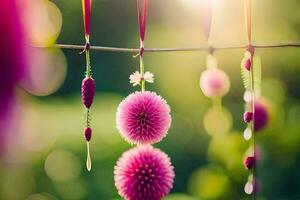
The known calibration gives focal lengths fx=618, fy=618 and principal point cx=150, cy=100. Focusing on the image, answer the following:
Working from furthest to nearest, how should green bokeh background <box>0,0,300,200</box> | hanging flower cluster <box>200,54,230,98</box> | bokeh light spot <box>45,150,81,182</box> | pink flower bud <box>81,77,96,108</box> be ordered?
1. bokeh light spot <box>45,150,81,182</box>
2. green bokeh background <box>0,0,300,200</box>
3. hanging flower cluster <box>200,54,230,98</box>
4. pink flower bud <box>81,77,96,108</box>

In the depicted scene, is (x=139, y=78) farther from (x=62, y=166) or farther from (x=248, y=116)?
(x=62, y=166)

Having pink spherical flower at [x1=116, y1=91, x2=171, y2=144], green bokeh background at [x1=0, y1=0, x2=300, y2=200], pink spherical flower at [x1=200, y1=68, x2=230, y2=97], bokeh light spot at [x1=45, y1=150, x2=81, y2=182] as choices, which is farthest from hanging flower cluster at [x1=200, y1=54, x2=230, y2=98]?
bokeh light spot at [x1=45, y1=150, x2=81, y2=182]

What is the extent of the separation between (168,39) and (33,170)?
2.78 feet

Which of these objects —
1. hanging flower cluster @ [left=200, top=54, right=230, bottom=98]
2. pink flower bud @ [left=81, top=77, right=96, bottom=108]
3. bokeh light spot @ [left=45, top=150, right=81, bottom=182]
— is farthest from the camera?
bokeh light spot @ [left=45, top=150, right=81, bottom=182]

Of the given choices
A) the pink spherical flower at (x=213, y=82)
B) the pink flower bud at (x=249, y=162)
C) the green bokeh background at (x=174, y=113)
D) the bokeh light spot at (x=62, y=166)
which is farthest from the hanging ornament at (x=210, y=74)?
the bokeh light spot at (x=62, y=166)

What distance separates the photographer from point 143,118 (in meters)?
→ 0.75

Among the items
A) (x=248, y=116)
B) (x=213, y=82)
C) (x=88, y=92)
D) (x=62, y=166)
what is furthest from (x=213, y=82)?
(x=62, y=166)

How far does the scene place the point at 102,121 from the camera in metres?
2.61

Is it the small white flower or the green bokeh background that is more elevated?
the small white flower

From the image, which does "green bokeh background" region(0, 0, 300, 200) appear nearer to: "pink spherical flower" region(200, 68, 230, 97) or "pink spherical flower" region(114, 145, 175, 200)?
"pink spherical flower" region(200, 68, 230, 97)

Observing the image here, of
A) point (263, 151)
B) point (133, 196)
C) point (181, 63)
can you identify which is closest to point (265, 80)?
point (263, 151)

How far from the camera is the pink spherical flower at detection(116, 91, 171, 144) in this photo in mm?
737

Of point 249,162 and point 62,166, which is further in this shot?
point 62,166

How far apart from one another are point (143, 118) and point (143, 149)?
4 centimetres
